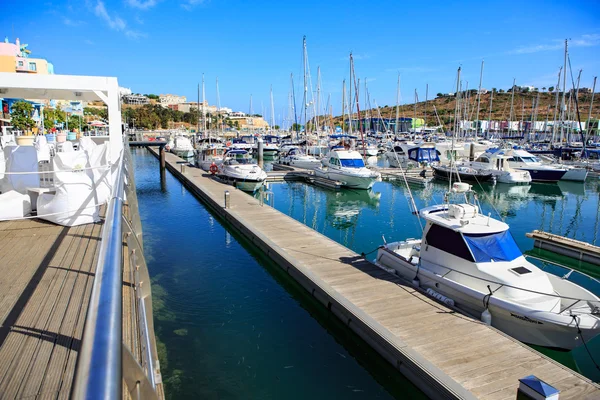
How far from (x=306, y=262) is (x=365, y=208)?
1383 cm

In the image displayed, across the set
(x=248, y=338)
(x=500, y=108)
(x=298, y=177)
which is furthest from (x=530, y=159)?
(x=500, y=108)

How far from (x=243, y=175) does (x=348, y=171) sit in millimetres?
A: 8079

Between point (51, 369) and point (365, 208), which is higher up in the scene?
point (51, 369)

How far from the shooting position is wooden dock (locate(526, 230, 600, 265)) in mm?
15547

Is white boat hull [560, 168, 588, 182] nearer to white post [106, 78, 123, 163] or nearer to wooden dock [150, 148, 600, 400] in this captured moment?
wooden dock [150, 148, 600, 400]

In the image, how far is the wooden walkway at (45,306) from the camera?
310 centimetres

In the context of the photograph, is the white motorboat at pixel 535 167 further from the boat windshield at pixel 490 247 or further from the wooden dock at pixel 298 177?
the boat windshield at pixel 490 247

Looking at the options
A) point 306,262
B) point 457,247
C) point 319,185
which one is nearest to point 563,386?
point 457,247

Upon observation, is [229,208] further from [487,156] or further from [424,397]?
[487,156]

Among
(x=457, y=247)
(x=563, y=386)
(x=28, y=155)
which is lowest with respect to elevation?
(x=563, y=386)

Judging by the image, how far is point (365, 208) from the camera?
2600cm

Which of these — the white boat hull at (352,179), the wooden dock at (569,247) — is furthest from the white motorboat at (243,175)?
the wooden dock at (569,247)

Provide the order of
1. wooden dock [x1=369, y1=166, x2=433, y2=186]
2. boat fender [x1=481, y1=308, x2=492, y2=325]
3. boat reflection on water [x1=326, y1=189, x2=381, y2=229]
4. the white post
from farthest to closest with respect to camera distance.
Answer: wooden dock [x1=369, y1=166, x2=433, y2=186], boat reflection on water [x1=326, y1=189, x2=381, y2=229], the white post, boat fender [x1=481, y1=308, x2=492, y2=325]

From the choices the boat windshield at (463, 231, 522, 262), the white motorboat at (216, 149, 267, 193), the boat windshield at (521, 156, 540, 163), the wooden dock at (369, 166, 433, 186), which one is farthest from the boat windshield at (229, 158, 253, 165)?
the boat windshield at (521, 156, 540, 163)
